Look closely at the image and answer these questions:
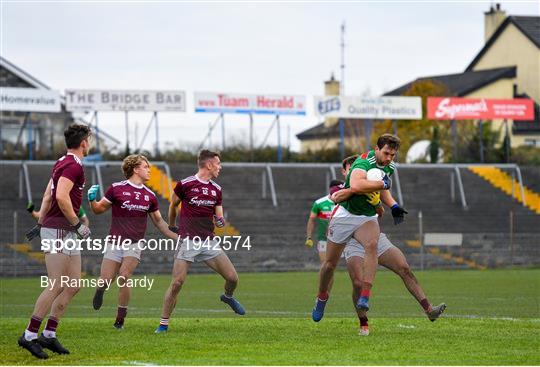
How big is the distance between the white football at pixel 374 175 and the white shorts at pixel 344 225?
697mm

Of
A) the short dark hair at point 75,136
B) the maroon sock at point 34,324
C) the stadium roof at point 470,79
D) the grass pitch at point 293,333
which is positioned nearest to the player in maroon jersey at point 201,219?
the grass pitch at point 293,333

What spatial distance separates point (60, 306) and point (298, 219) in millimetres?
30152

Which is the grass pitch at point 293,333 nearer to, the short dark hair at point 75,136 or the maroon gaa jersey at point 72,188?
the maroon gaa jersey at point 72,188

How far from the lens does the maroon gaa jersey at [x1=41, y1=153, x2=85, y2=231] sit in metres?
12.0

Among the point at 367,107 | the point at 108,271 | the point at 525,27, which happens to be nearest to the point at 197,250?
the point at 108,271

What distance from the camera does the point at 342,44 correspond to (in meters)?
76.9

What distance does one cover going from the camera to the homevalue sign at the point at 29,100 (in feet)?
151

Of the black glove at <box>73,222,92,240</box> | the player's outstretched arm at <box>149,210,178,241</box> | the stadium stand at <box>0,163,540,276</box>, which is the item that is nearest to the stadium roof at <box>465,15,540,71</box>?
the stadium stand at <box>0,163,540,276</box>

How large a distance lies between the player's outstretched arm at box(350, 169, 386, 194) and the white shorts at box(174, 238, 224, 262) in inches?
89.4

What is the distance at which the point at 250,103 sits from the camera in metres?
50.4

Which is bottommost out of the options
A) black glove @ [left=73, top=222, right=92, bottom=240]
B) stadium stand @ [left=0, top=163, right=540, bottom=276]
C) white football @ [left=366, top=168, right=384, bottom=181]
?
stadium stand @ [left=0, top=163, right=540, bottom=276]

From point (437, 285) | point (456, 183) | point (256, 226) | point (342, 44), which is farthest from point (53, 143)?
point (342, 44)

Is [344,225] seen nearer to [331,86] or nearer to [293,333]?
[293,333]

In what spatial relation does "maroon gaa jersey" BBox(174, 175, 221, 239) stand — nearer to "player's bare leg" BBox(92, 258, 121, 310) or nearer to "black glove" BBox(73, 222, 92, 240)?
"player's bare leg" BBox(92, 258, 121, 310)
